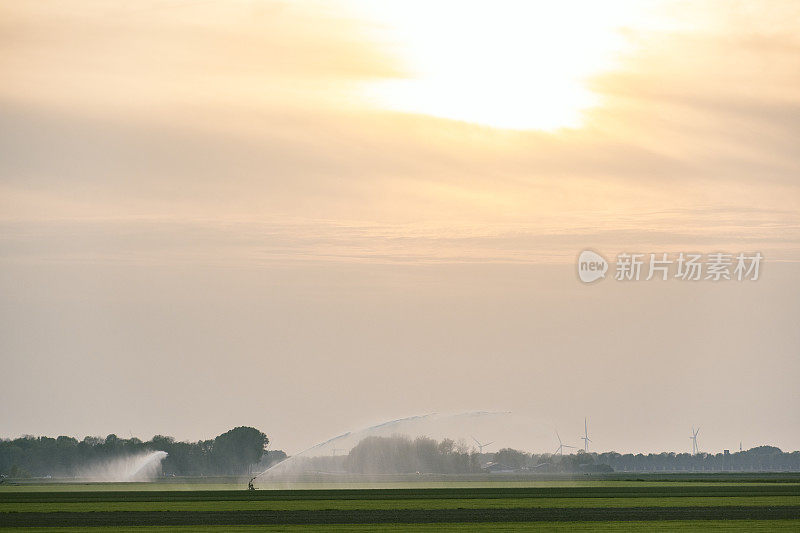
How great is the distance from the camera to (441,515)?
74.3 metres

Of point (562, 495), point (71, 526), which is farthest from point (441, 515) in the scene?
point (562, 495)

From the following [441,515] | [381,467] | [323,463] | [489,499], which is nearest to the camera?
[441,515]

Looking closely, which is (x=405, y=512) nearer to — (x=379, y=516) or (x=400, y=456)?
(x=379, y=516)

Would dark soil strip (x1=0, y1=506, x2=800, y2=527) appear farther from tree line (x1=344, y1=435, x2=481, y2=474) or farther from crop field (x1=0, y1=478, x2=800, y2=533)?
tree line (x1=344, y1=435, x2=481, y2=474)

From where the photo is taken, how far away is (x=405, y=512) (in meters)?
77.1

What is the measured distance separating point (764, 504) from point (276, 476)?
72289mm

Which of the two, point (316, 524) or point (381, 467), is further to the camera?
point (381, 467)

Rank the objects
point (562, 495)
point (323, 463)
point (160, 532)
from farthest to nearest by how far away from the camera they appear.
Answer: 1. point (323, 463)
2. point (562, 495)
3. point (160, 532)

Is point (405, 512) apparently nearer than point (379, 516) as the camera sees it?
No

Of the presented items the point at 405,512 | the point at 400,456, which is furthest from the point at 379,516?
the point at 400,456

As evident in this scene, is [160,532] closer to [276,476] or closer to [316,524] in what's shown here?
[316,524]

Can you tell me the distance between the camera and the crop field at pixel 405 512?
216ft

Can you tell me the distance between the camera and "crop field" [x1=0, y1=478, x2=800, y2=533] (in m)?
65.8

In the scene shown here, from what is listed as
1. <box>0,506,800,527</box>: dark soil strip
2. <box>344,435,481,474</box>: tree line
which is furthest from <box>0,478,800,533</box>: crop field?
<box>344,435,481,474</box>: tree line
